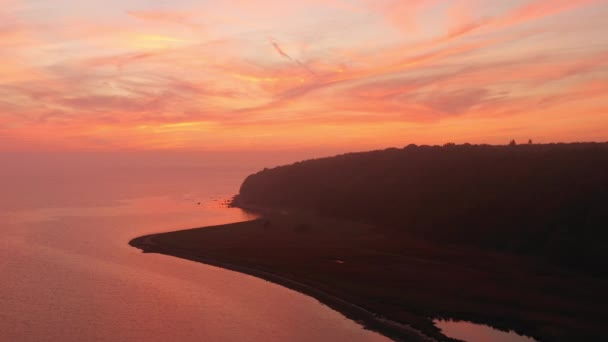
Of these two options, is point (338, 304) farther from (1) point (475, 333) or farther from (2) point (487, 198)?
(2) point (487, 198)

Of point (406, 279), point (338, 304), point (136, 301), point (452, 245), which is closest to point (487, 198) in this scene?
point (452, 245)

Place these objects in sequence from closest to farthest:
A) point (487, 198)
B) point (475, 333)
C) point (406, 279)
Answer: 1. point (475, 333)
2. point (406, 279)
3. point (487, 198)

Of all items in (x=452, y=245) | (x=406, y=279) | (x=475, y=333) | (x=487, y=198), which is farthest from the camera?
(x=487, y=198)

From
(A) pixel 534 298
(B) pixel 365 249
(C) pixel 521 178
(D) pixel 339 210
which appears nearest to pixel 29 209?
(D) pixel 339 210

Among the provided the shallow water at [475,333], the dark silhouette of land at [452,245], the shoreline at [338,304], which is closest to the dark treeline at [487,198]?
the dark silhouette of land at [452,245]

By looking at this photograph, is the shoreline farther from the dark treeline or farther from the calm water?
the dark treeline

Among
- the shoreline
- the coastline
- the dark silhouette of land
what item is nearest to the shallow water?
the coastline
